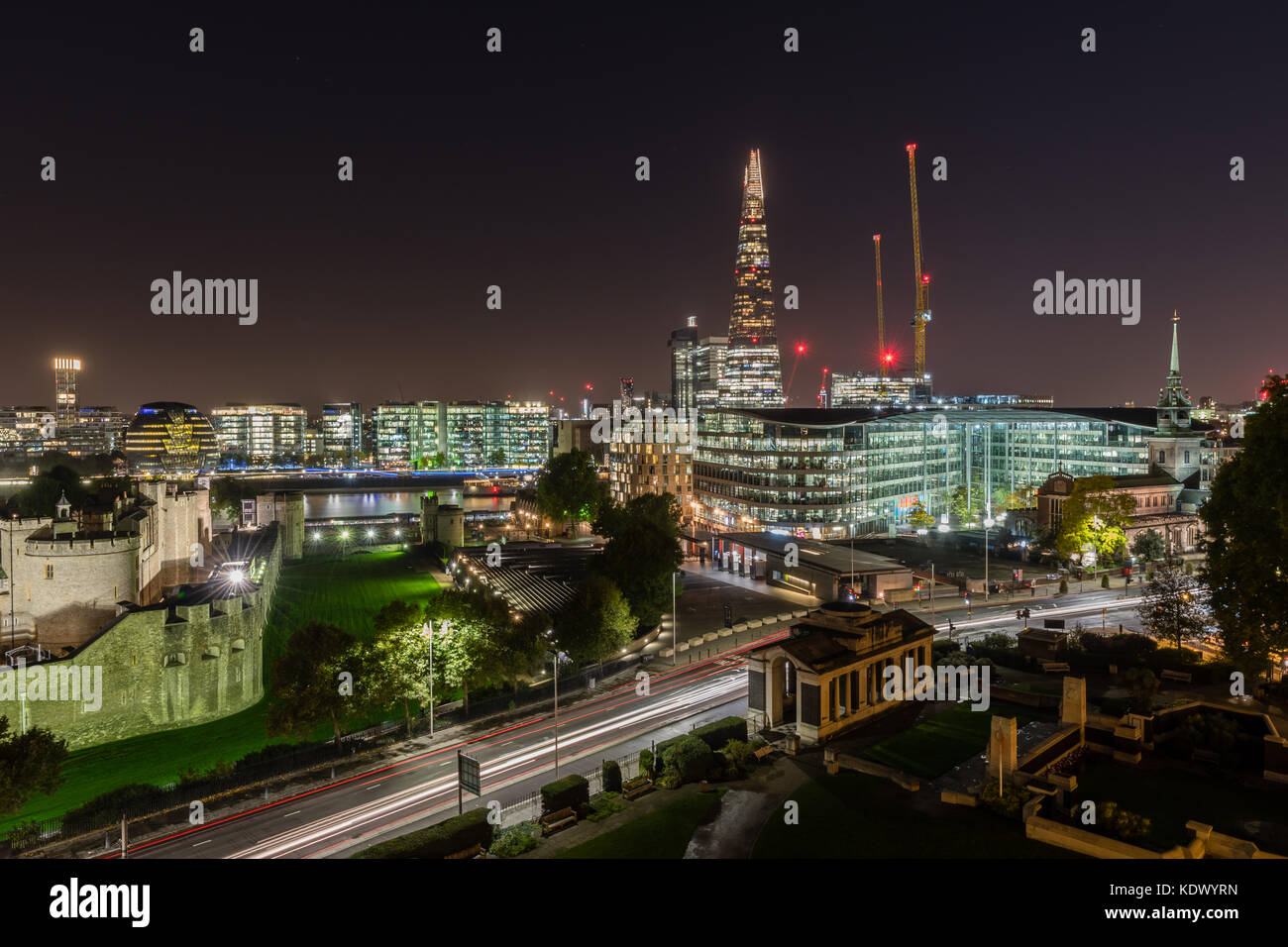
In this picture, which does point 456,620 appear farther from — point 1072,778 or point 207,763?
point 1072,778

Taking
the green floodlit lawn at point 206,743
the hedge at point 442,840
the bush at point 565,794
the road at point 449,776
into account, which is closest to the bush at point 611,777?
the bush at point 565,794

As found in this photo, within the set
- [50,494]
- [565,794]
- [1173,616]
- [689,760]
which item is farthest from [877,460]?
[50,494]

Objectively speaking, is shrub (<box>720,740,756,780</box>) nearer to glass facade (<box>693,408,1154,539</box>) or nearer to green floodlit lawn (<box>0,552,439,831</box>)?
green floodlit lawn (<box>0,552,439,831</box>)

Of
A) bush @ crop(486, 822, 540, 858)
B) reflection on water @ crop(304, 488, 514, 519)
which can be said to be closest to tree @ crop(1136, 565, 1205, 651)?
bush @ crop(486, 822, 540, 858)

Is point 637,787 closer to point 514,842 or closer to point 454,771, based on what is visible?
point 514,842

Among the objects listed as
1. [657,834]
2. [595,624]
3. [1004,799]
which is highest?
[595,624]
